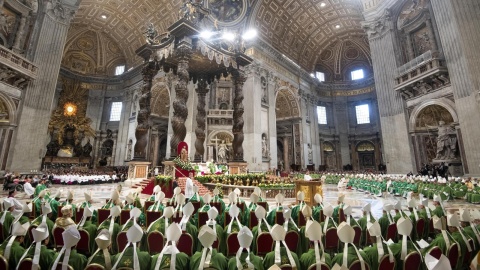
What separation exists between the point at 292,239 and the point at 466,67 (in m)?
13.0

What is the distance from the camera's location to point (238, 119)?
34.0ft

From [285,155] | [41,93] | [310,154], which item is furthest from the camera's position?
[285,155]

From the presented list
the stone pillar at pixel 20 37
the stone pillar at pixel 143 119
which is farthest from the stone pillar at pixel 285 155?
the stone pillar at pixel 20 37

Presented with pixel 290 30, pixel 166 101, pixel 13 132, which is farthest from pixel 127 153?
pixel 290 30

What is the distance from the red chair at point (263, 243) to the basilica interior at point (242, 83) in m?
6.57

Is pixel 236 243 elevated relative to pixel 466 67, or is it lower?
lower

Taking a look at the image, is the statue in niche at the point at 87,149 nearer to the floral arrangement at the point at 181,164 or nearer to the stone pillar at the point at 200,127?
the stone pillar at the point at 200,127

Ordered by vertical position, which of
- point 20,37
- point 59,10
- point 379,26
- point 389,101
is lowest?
point 389,101

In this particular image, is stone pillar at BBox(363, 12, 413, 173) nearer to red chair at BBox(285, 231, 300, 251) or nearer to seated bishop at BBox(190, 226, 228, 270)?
red chair at BBox(285, 231, 300, 251)

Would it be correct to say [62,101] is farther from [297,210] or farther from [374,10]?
[374,10]

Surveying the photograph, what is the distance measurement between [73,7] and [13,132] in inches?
349

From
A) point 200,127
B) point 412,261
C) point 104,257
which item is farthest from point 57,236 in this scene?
point 200,127

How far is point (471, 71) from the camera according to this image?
975 centimetres

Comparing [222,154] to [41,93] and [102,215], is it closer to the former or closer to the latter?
[41,93]
